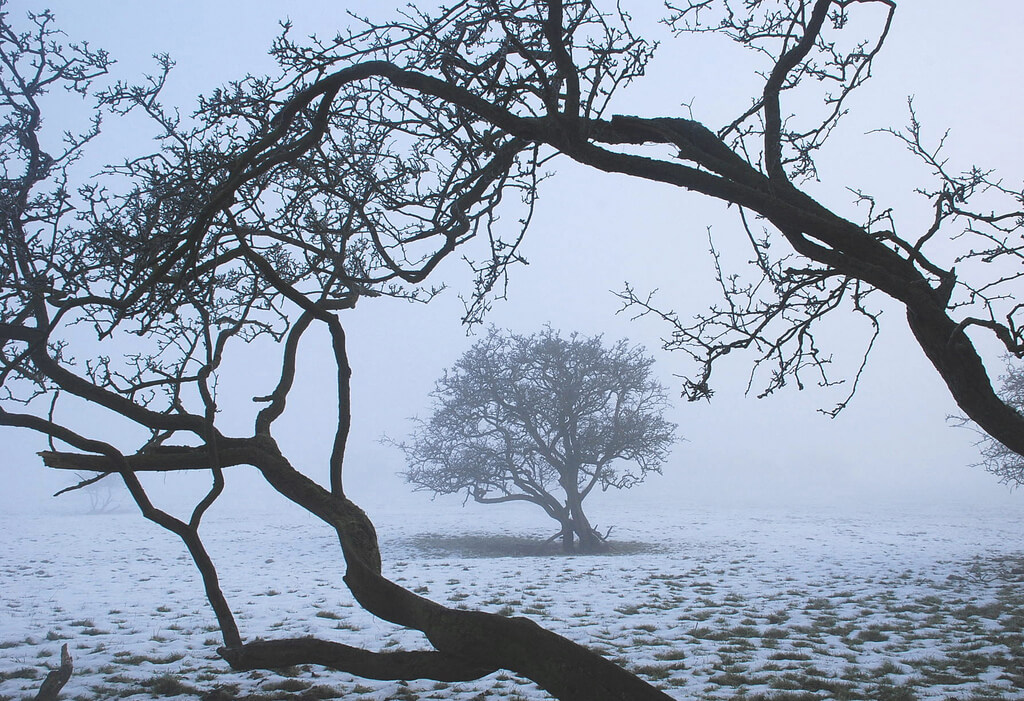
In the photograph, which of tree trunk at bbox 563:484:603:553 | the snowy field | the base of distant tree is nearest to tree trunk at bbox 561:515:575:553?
the base of distant tree

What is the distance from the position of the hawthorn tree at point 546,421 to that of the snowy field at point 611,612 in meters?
2.60

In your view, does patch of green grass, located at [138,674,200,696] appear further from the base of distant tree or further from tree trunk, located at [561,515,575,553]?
tree trunk, located at [561,515,575,553]

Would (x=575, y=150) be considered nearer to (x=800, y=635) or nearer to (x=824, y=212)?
(x=824, y=212)

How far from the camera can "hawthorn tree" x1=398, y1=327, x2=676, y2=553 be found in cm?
2286

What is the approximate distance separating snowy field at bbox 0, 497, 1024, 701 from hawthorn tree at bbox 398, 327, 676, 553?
260 centimetres

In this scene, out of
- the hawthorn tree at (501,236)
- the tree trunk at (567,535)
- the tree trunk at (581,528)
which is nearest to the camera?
the hawthorn tree at (501,236)

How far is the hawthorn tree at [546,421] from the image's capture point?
22.9 m

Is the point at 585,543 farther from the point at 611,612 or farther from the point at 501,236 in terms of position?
the point at 501,236

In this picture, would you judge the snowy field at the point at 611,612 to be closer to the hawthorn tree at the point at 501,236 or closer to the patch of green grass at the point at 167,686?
the patch of green grass at the point at 167,686

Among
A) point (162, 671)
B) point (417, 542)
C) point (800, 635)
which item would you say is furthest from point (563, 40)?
point (417, 542)

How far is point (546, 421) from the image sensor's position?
23078mm

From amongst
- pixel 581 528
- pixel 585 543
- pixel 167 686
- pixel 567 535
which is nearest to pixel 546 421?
pixel 581 528

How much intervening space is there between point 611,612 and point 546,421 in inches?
→ 521

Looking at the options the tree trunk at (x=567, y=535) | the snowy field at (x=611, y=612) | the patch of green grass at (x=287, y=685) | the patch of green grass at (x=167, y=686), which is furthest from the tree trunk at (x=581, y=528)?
the patch of green grass at (x=167, y=686)
